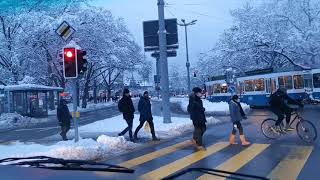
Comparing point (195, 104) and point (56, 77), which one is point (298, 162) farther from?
point (56, 77)

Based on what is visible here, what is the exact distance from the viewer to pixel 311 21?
5094 cm

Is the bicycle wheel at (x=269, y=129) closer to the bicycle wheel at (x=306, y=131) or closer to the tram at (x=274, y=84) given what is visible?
the bicycle wheel at (x=306, y=131)

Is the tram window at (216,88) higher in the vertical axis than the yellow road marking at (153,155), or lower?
higher

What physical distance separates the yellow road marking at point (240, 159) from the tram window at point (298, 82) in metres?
23.3

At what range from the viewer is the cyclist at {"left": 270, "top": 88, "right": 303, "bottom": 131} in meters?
15.0

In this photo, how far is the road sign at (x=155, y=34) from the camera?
76.0ft

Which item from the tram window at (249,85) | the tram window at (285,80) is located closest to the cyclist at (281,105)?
the tram window at (285,80)

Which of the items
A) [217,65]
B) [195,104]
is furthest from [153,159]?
[217,65]

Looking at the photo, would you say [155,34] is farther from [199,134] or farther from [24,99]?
[24,99]

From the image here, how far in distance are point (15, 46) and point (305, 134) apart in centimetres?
3520

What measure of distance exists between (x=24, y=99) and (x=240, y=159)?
30741 millimetres

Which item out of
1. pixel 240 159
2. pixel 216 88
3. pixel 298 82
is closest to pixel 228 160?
pixel 240 159

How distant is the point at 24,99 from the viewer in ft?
130

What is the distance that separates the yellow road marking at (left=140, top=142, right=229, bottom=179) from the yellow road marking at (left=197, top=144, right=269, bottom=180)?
77 cm
